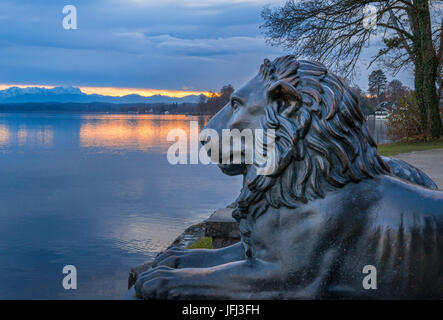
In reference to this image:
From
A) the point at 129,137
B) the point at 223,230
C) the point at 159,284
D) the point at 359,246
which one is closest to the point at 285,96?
the point at 359,246

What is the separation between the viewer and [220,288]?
2.08 meters

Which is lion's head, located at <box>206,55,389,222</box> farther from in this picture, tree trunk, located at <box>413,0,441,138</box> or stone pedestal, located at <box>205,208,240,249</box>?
tree trunk, located at <box>413,0,441,138</box>

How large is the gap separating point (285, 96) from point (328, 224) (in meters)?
0.60

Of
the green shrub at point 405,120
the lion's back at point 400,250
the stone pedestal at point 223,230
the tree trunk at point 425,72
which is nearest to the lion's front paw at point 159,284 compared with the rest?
the lion's back at point 400,250

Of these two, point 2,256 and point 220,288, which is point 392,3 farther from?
point 220,288

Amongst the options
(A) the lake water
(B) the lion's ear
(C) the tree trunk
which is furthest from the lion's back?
(C) the tree trunk

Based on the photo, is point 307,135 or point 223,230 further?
point 223,230

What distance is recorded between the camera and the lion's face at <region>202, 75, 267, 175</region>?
7.27 ft

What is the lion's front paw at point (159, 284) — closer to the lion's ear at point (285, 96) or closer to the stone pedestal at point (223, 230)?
the lion's ear at point (285, 96)

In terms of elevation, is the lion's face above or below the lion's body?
above

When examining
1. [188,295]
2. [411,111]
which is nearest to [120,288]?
[188,295]

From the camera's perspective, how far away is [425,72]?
941 inches

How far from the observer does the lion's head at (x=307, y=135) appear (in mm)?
2055

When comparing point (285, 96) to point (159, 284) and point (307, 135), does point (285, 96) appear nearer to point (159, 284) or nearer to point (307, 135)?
point (307, 135)
